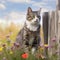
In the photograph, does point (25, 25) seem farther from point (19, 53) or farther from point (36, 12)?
point (19, 53)

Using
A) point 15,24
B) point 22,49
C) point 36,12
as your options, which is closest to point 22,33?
point 36,12

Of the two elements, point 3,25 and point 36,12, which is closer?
point 3,25

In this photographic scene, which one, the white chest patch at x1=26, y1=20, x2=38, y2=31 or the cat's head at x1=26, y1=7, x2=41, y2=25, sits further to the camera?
A: the white chest patch at x1=26, y1=20, x2=38, y2=31

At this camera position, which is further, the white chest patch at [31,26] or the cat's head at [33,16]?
the white chest patch at [31,26]

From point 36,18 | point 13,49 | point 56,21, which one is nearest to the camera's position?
point 13,49

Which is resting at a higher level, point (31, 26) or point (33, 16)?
point (33, 16)

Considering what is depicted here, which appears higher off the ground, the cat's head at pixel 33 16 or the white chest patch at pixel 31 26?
the cat's head at pixel 33 16

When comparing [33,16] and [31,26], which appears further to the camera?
[31,26]

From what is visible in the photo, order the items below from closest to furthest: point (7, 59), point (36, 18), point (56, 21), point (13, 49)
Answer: point (7, 59) < point (13, 49) < point (56, 21) < point (36, 18)

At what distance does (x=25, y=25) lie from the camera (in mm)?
4441

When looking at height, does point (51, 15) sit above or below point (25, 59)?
above

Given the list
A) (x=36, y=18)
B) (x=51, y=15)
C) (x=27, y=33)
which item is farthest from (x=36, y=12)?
(x=51, y=15)

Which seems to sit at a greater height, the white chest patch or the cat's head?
the cat's head

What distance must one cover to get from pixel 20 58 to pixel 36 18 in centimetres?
232
